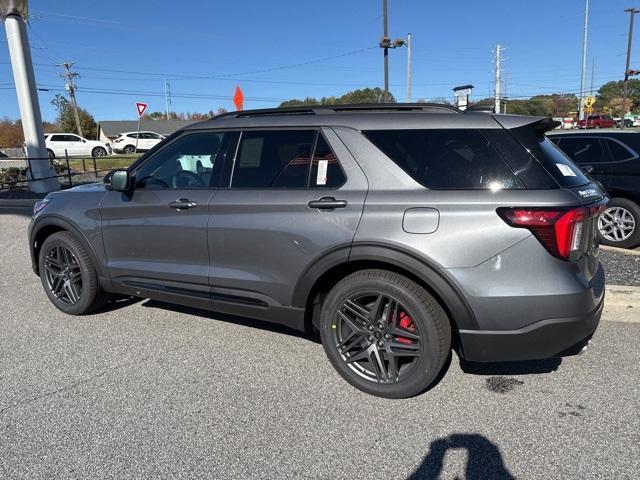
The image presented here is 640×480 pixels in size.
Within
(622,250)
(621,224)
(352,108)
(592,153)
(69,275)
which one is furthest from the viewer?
(592,153)

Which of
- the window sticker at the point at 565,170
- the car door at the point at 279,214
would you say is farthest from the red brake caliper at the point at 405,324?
the window sticker at the point at 565,170

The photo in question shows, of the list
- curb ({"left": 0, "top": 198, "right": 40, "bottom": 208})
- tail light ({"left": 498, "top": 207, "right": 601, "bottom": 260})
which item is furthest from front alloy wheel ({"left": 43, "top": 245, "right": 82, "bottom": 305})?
curb ({"left": 0, "top": 198, "right": 40, "bottom": 208})

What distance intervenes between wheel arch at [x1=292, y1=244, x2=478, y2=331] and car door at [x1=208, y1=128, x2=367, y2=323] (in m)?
0.05

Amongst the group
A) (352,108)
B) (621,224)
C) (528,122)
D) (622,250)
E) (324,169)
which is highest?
(352,108)

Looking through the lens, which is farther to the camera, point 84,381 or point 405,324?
point 84,381

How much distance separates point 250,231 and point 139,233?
1.14m

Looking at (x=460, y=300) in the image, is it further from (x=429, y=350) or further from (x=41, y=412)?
(x=41, y=412)

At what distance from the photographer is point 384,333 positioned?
3.04 meters

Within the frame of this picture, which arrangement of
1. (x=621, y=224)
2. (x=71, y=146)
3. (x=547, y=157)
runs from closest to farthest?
(x=547, y=157), (x=621, y=224), (x=71, y=146)

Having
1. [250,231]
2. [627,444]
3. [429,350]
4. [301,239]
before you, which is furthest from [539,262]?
[250,231]

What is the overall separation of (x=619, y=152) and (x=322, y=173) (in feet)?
17.0

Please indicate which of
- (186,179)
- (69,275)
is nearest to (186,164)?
(186,179)

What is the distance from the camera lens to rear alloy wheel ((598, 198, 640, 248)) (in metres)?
6.18

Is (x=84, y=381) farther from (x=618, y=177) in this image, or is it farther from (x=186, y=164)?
(x=618, y=177)
